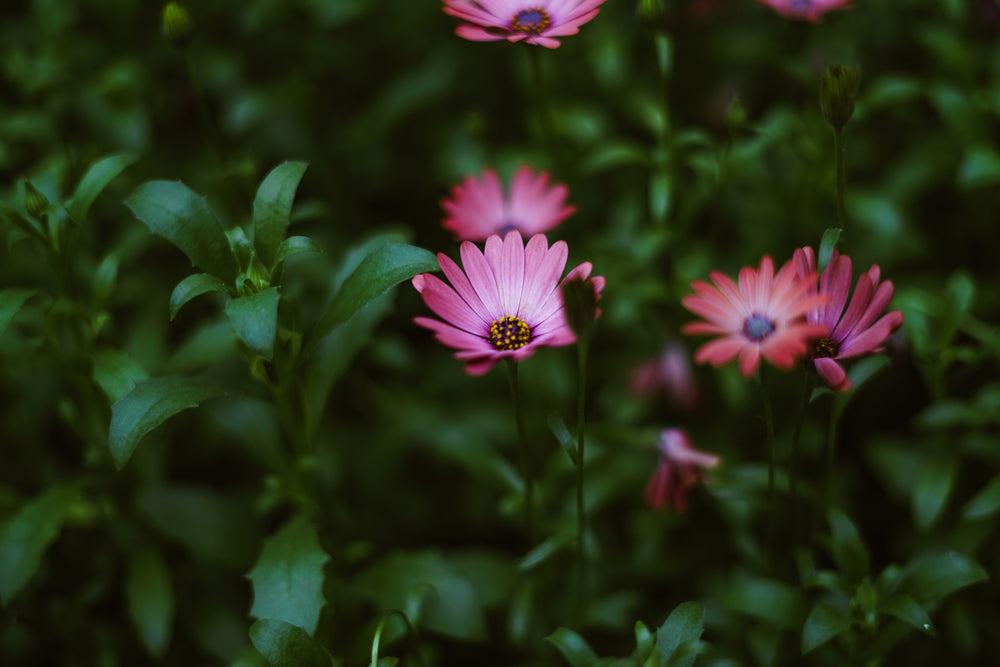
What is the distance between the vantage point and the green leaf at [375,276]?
3.74ft

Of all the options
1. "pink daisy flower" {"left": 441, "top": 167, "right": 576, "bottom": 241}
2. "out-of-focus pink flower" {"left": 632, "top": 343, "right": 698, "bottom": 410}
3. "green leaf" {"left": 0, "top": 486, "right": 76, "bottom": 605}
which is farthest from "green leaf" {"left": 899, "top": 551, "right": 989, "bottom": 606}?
"green leaf" {"left": 0, "top": 486, "right": 76, "bottom": 605}

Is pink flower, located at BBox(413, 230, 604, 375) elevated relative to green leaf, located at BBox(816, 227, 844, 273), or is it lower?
lower

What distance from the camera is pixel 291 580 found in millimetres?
1241

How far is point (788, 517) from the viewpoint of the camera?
5.70 feet

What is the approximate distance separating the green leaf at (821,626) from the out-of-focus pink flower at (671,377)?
2.15 feet

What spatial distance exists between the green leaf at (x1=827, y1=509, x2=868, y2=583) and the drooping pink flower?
310 millimetres

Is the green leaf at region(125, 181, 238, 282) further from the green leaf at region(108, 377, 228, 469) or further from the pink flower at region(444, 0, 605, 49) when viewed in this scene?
the pink flower at region(444, 0, 605, 49)

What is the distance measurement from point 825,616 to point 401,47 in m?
1.95

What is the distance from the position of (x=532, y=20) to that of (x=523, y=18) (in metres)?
0.02

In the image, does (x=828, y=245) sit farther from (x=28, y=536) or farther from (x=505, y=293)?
(x=28, y=536)

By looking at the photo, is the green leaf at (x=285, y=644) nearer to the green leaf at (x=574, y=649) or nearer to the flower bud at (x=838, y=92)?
the green leaf at (x=574, y=649)

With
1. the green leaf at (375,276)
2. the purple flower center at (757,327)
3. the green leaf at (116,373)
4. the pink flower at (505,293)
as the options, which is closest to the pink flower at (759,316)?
the purple flower center at (757,327)

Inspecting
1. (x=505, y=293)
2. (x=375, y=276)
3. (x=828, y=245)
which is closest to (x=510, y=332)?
(x=505, y=293)

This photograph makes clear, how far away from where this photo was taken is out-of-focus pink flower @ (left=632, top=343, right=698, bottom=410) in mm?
1809
